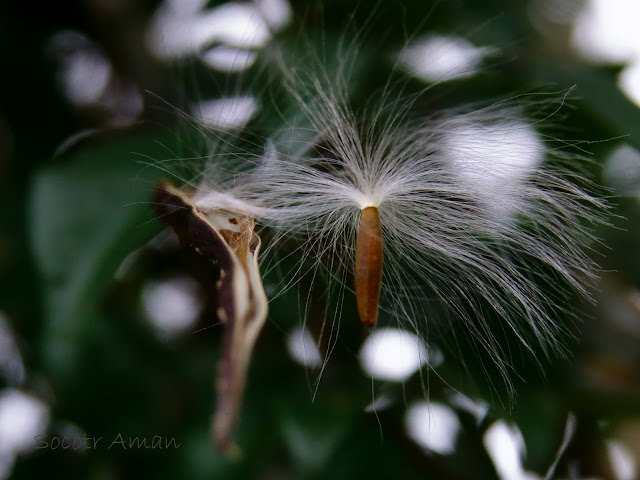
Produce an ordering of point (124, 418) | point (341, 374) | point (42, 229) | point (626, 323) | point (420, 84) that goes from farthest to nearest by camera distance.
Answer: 1. point (626, 323)
2. point (124, 418)
3. point (341, 374)
4. point (420, 84)
5. point (42, 229)

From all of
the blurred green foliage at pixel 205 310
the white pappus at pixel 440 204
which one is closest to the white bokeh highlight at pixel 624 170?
the blurred green foliage at pixel 205 310

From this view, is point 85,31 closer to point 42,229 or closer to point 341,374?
point 42,229

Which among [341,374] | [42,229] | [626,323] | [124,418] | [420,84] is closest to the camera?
[42,229]

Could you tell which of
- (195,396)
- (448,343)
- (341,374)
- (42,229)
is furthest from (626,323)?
(42,229)

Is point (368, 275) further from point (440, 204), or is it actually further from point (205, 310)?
point (205, 310)

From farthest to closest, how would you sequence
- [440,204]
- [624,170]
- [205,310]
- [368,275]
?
1. [205,310]
2. [624,170]
3. [440,204]
4. [368,275]

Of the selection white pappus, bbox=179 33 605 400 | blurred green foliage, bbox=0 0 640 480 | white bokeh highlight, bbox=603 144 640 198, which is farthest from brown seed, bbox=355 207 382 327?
white bokeh highlight, bbox=603 144 640 198

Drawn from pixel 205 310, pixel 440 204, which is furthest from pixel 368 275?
pixel 205 310

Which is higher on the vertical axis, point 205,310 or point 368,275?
point 368,275
